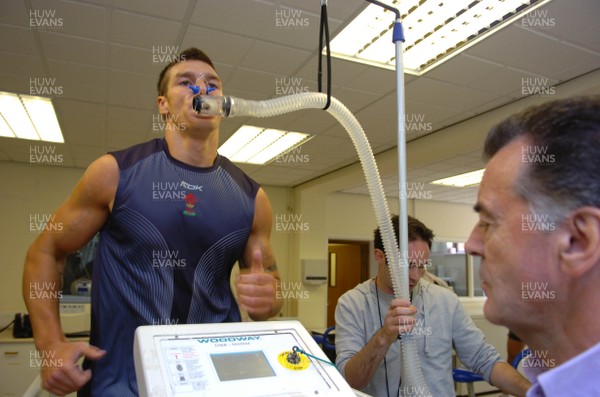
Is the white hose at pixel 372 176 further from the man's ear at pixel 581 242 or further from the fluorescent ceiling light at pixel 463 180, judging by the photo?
the fluorescent ceiling light at pixel 463 180

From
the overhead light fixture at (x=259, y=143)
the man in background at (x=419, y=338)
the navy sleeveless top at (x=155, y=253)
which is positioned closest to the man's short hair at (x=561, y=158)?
the navy sleeveless top at (x=155, y=253)

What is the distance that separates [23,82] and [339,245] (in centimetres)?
Result: 618

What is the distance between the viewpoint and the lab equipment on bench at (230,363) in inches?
27.0

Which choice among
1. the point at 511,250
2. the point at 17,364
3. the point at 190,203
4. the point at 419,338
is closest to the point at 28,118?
the point at 17,364

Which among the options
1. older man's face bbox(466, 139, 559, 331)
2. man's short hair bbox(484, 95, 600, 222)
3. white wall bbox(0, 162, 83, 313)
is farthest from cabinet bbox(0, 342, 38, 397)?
man's short hair bbox(484, 95, 600, 222)

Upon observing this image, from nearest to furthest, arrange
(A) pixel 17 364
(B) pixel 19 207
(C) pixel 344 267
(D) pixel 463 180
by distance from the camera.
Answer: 1. (A) pixel 17 364
2. (B) pixel 19 207
3. (D) pixel 463 180
4. (C) pixel 344 267

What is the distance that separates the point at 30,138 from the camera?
4.80m

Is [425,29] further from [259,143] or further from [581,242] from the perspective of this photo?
[259,143]

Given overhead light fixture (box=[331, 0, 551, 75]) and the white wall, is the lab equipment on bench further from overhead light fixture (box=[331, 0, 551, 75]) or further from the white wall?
the white wall

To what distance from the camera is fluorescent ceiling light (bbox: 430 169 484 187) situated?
595 cm

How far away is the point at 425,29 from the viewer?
8.75 ft

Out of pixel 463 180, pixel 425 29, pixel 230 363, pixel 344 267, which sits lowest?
pixel 344 267

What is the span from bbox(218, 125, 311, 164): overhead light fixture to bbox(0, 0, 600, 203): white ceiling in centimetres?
26

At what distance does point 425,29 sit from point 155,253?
229cm
